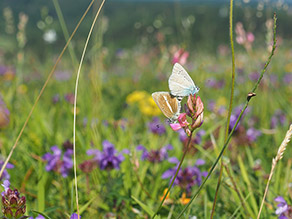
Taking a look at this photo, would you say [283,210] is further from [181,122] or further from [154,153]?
[154,153]

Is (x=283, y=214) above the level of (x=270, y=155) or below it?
above

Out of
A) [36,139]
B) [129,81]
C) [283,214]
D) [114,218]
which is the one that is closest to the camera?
[283,214]

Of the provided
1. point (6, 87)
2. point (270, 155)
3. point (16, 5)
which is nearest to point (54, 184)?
point (270, 155)

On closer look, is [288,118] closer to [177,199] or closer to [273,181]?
[273,181]

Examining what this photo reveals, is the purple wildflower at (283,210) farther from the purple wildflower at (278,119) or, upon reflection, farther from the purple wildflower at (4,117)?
the purple wildflower at (4,117)

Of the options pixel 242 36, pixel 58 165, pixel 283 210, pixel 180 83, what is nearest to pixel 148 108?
pixel 242 36

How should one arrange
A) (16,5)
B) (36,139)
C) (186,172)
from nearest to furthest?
(186,172) < (36,139) < (16,5)

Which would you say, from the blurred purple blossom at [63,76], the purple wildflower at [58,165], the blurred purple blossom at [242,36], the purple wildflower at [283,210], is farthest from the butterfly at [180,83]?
the blurred purple blossom at [63,76]

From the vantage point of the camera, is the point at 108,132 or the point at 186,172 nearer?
the point at 186,172
